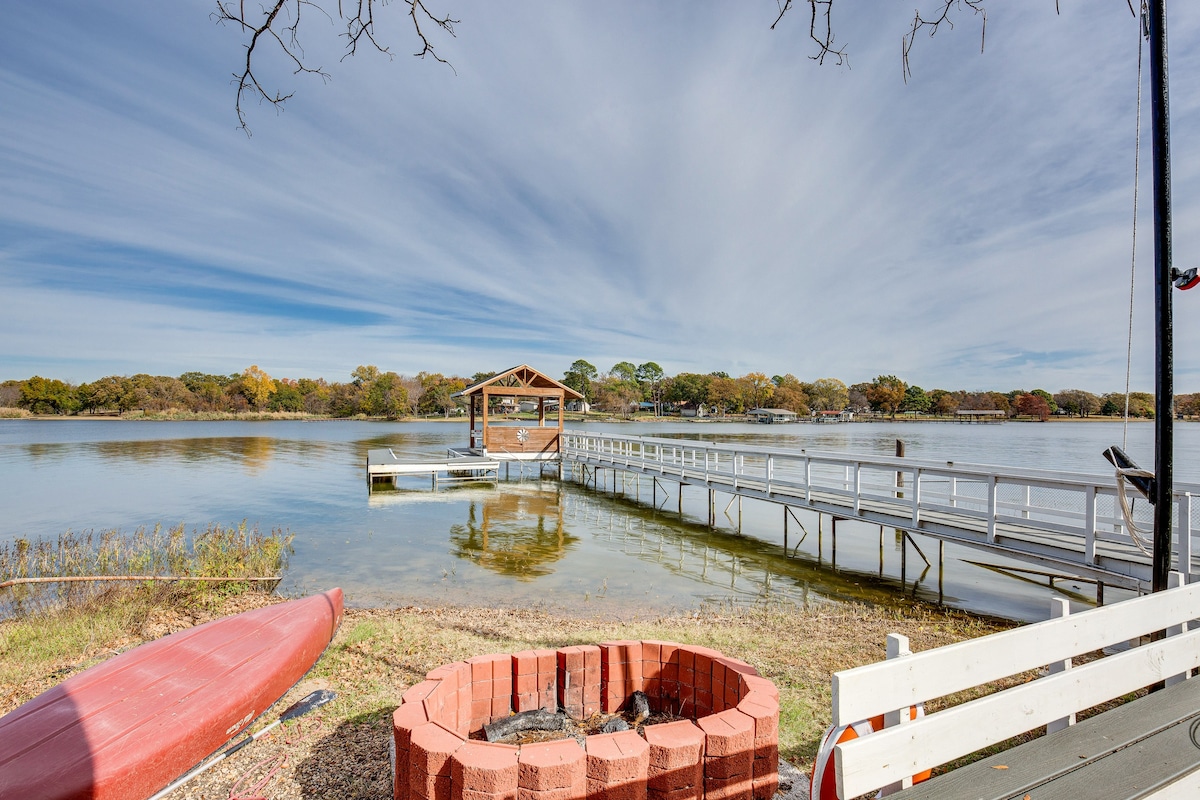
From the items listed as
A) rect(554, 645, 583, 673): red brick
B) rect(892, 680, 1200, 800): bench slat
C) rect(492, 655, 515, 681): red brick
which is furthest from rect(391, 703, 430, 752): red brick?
rect(892, 680, 1200, 800): bench slat

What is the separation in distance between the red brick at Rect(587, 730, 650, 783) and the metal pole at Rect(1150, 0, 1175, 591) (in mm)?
4023

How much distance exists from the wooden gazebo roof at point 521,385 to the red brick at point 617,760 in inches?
967

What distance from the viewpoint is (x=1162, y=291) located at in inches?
164

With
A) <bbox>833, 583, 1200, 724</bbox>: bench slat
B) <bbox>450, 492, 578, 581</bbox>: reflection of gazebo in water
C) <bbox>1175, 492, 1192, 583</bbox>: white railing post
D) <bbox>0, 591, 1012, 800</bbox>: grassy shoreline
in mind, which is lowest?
<bbox>450, 492, 578, 581</bbox>: reflection of gazebo in water

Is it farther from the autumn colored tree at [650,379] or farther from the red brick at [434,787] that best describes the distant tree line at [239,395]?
the red brick at [434,787]

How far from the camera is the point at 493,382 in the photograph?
2727 cm

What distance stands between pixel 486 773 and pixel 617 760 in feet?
1.99

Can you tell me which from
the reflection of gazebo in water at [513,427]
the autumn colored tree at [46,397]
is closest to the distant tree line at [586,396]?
the autumn colored tree at [46,397]

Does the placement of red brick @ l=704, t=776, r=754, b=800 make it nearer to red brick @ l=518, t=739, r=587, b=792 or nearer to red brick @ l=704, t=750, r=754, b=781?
red brick @ l=704, t=750, r=754, b=781

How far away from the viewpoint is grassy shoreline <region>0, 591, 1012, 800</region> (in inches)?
150

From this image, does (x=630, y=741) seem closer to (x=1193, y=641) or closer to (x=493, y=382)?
(x=1193, y=641)

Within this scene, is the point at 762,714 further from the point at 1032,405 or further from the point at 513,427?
the point at 1032,405

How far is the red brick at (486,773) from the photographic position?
261 centimetres

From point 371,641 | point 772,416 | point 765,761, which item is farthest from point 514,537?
point 772,416
